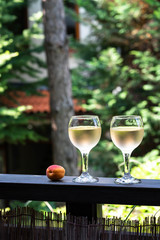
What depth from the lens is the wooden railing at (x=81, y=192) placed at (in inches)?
44.5

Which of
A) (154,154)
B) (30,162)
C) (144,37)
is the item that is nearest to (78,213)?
(154,154)

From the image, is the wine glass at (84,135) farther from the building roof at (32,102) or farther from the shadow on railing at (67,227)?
the building roof at (32,102)

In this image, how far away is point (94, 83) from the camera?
734 cm

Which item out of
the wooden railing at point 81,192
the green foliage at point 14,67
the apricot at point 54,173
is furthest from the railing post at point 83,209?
the green foliage at point 14,67

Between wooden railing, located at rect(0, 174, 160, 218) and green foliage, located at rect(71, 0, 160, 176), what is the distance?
5.47 meters

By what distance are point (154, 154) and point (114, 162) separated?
98 cm

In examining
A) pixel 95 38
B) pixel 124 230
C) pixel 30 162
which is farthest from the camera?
pixel 30 162

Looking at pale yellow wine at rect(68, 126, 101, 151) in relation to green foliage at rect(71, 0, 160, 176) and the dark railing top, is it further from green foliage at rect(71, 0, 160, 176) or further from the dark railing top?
green foliage at rect(71, 0, 160, 176)

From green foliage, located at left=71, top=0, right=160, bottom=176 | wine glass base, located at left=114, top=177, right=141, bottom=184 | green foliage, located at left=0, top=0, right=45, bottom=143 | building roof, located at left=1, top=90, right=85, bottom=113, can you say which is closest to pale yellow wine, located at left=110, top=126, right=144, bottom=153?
wine glass base, located at left=114, top=177, right=141, bottom=184

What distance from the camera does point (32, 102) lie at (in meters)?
8.37

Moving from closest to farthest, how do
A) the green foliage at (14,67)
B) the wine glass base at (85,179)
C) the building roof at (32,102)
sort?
the wine glass base at (85,179), the green foliage at (14,67), the building roof at (32,102)

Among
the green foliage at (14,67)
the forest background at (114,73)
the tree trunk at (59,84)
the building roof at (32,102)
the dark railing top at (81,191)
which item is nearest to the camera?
the dark railing top at (81,191)

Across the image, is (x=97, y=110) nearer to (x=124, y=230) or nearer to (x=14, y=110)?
(x=14, y=110)

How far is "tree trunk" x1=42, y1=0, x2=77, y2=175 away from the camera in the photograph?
5441 millimetres
